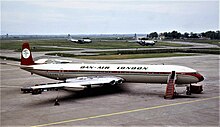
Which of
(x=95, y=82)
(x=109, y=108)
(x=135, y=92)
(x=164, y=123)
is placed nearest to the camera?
(x=164, y=123)

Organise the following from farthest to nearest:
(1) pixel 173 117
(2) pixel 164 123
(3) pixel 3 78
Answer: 1. (3) pixel 3 78
2. (1) pixel 173 117
3. (2) pixel 164 123

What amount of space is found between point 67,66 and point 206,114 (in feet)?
67.8

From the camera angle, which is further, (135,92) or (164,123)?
(135,92)

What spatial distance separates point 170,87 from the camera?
117 ft

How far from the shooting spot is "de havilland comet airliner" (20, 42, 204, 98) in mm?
36938

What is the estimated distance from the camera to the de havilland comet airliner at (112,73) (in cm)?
3694

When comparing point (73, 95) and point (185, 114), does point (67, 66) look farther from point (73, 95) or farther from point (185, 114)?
point (185, 114)

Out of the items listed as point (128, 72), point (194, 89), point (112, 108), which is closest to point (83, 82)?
point (128, 72)

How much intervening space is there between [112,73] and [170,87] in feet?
26.2

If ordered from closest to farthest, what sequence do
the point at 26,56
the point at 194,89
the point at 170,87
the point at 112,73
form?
the point at 170,87
the point at 194,89
the point at 112,73
the point at 26,56

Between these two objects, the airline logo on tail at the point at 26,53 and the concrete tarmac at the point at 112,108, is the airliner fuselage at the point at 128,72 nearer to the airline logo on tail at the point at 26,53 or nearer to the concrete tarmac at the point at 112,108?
the airline logo on tail at the point at 26,53

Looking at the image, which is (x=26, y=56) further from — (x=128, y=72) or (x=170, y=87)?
(x=170, y=87)

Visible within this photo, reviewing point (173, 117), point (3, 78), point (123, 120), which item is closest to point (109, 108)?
point (123, 120)

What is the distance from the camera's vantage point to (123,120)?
25.5m
